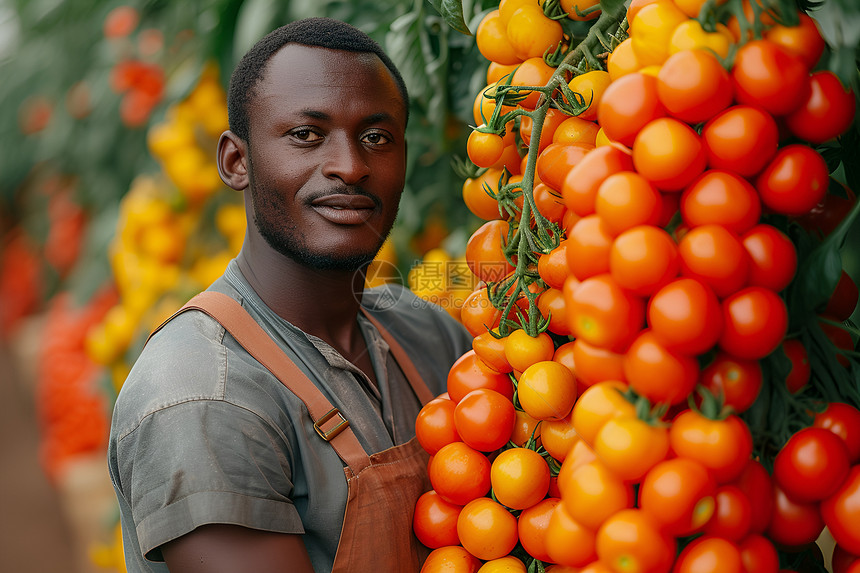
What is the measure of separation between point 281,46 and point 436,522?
32.1 inches

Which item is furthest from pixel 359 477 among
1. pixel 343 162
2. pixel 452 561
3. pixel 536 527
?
pixel 343 162

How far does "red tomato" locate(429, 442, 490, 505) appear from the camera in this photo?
1.02m

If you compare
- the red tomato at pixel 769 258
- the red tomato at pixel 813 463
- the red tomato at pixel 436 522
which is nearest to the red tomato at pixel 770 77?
the red tomato at pixel 769 258

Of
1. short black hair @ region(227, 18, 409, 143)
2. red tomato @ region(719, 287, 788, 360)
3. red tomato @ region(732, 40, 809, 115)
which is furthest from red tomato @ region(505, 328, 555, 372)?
short black hair @ region(227, 18, 409, 143)

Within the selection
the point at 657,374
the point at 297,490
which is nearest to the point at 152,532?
the point at 297,490

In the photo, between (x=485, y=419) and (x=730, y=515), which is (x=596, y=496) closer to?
(x=730, y=515)

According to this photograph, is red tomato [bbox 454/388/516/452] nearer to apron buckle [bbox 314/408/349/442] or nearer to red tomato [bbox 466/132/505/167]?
apron buckle [bbox 314/408/349/442]

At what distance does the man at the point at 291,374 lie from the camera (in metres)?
0.98

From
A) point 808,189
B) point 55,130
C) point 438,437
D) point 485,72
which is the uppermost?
point 808,189

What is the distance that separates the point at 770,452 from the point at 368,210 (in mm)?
719

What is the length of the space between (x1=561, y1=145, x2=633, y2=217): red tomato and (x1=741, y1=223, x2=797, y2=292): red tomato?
0.49 ft

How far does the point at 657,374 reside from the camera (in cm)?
72

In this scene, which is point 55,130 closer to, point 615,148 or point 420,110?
point 420,110

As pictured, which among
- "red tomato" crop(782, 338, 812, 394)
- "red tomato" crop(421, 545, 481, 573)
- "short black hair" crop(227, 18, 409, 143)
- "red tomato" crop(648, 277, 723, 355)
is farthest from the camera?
"short black hair" crop(227, 18, 409, 143)
